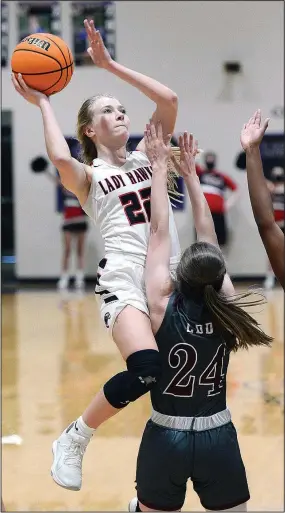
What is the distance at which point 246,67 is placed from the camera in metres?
13.4

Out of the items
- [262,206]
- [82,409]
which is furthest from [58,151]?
[82,409]

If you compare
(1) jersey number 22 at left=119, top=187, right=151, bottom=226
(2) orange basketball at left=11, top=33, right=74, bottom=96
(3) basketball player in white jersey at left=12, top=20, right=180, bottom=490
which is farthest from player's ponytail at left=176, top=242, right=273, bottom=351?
(2) orange basketball at left=11, top=33, right=74, bottom=96

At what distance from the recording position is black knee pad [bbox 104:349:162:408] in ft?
9.73

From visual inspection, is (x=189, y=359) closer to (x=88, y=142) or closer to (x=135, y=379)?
(x=135, y=379)

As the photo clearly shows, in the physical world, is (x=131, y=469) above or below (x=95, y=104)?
below

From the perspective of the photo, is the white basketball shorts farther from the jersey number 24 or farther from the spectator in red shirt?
Result: the spectator in red shirt

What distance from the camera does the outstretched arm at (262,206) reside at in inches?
114

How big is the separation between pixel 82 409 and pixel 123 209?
12.2 feet

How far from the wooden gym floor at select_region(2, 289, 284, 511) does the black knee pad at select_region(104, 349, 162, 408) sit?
225cm

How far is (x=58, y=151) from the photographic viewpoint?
3125mm

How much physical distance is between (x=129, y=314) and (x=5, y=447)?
3.43 m

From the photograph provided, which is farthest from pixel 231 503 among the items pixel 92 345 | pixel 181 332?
pixel 92 345

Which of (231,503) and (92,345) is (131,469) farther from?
(92,345)

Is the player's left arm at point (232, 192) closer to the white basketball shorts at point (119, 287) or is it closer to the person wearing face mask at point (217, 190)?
the person wearing face mask at point (217, 190)
